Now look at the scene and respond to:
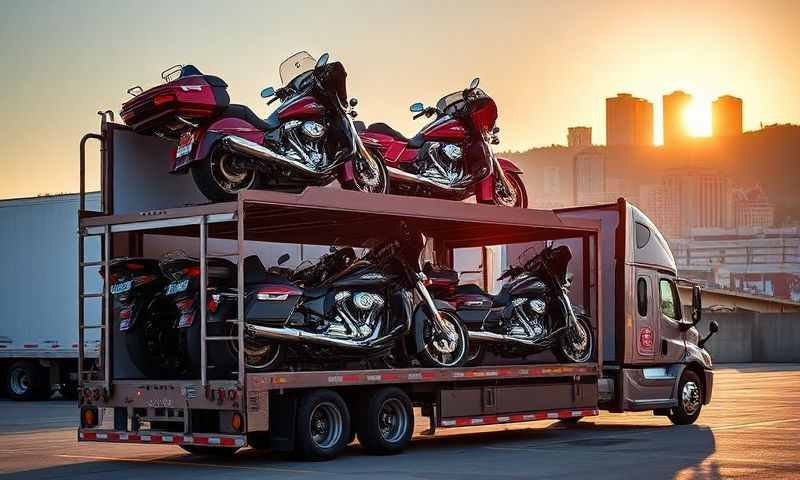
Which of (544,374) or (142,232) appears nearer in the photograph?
(142,232)

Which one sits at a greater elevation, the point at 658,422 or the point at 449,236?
the point at 449,236

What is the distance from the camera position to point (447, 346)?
1588 centimetres

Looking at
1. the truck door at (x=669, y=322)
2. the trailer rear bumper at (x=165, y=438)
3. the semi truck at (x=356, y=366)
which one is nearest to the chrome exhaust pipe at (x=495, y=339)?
the semi truck at (x=356, y=366)

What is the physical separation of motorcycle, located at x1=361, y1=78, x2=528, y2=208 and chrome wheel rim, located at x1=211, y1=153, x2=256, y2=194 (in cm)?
261

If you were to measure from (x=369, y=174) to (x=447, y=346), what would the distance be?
2235 millimetres

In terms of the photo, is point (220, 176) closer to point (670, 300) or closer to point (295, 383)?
point (295, 383)

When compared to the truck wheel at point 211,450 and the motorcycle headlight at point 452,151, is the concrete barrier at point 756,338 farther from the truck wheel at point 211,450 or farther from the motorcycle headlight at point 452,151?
the truck wheel at point 211,450

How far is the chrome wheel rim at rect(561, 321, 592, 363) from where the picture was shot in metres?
17.7

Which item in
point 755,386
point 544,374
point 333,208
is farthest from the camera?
point 755,386

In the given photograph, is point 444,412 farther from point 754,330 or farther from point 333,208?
point 754,330

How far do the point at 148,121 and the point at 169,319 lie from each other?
84.3 inches

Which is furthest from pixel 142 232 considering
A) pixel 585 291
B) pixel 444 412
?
pixel 585 291

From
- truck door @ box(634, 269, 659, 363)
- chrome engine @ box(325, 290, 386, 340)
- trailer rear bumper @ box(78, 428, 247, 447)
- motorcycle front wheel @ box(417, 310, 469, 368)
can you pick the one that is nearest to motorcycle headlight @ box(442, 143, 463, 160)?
motorcycle front wheel @ box(417, 310, 469, 368)

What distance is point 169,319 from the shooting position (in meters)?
14.6
